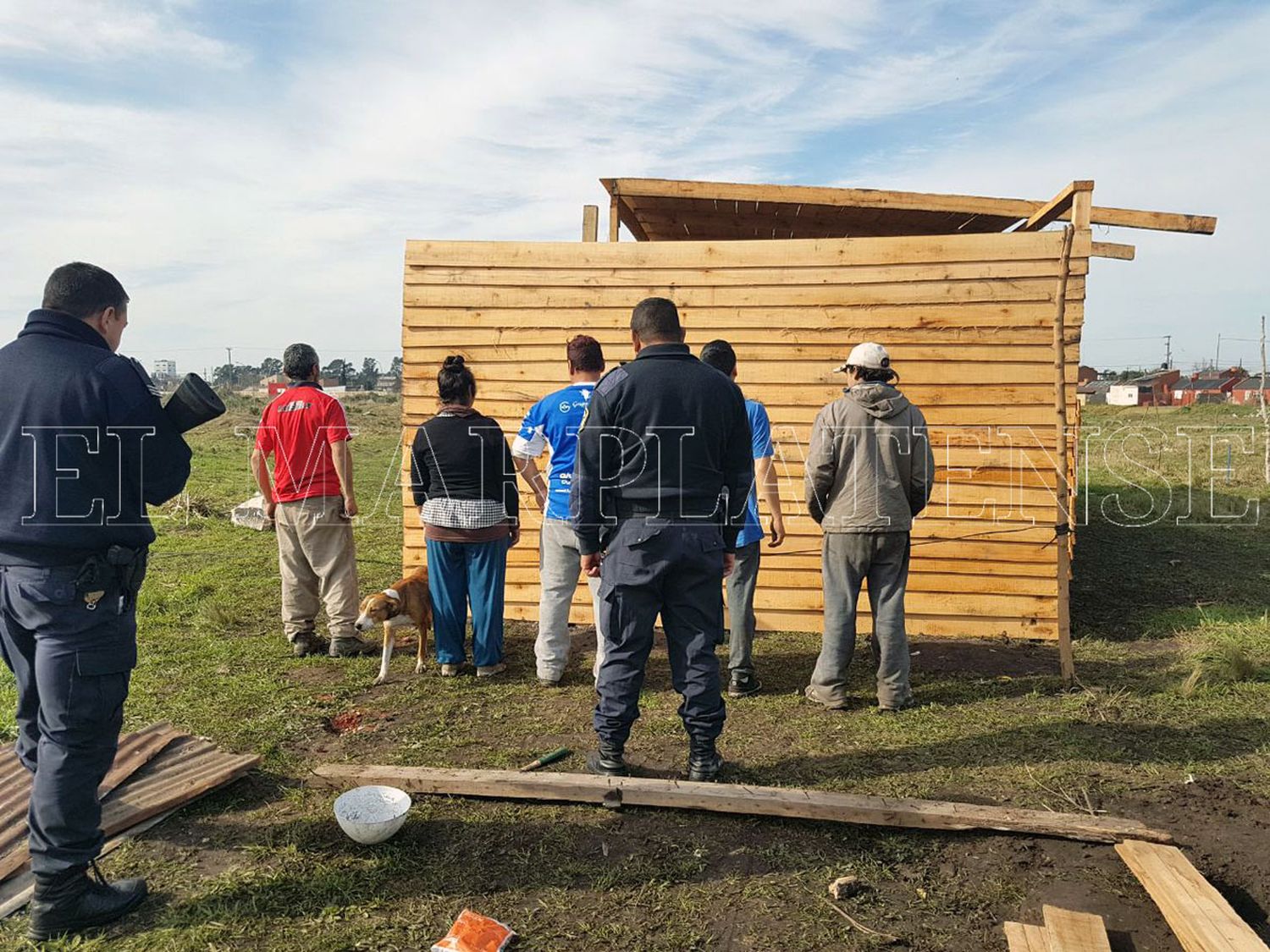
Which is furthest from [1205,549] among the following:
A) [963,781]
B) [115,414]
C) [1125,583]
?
[115,414]

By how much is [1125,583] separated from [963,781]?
5.66 m

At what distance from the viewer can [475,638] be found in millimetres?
6102

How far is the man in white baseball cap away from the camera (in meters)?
5.43

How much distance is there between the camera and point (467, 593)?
616 centimetres

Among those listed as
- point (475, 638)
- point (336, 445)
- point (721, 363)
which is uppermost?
point (721, 363)

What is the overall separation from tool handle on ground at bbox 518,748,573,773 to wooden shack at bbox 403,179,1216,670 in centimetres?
292

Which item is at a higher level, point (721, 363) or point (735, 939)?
point (721, 363)

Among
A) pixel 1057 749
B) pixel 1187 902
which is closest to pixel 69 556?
pixel 1187 902

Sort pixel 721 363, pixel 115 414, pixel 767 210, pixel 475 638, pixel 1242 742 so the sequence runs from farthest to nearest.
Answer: pixel 767 210
pixel 475 638
pixel 721 363
pixel 1242 742
pixel 115 414

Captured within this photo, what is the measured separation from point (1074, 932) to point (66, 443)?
4.02 m

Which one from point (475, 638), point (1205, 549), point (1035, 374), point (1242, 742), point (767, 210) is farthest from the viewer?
point (1205, 549)

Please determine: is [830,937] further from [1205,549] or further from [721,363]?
[1205,549]

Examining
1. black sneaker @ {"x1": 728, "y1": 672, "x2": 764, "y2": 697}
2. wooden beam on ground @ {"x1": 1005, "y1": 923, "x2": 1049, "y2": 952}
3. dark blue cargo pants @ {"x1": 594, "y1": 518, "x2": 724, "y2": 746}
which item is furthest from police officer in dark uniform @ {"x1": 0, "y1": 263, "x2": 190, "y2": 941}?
black sneaker @ {"x1": 728, "y1": 672, "x2": 764, "y2": 697}

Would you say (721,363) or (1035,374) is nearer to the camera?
(721,363)
